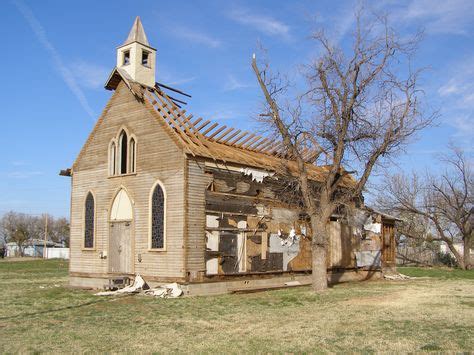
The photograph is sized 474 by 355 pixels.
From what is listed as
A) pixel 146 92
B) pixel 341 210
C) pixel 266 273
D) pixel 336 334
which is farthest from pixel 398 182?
pixel 336 334

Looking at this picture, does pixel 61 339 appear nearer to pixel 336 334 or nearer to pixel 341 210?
pixel 336 334

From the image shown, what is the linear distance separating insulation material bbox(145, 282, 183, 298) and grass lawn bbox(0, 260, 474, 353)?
0.50 m

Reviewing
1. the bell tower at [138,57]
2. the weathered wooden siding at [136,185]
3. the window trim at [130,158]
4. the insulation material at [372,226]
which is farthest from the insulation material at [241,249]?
the insulation material at [372,226]

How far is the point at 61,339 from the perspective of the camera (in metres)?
10.9

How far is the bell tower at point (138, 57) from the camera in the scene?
23.0 meters

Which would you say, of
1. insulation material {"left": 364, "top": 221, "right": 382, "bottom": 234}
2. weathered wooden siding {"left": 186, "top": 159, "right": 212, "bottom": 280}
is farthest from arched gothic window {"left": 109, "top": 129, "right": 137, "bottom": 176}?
insulation material {"left": 364, "top": 221, "right": 382, "bottom": 234}

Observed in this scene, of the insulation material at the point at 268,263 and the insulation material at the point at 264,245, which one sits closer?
the insulation material at the point at 268,263

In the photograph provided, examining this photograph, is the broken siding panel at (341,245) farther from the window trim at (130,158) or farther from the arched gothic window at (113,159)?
the arched gothic window at (113,159)

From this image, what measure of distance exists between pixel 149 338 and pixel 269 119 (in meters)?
11.5

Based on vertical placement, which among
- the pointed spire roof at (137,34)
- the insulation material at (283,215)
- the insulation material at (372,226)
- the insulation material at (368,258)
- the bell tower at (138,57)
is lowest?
the insulation material at (368,258)

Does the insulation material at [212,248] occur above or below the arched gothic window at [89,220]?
below

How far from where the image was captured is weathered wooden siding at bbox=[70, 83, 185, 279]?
19.8m

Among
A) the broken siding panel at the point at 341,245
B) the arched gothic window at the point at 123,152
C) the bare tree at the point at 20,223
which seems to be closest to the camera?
the arched gothic window at the point at 123,152

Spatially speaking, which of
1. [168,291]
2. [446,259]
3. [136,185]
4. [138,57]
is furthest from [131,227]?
[446,259]
